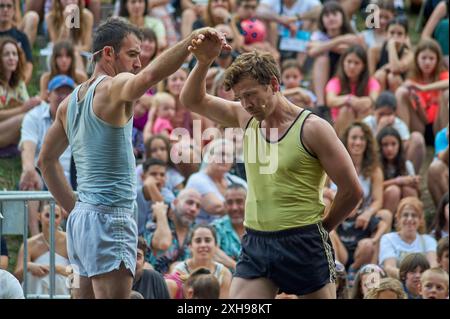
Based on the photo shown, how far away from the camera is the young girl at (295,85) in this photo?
11.9m

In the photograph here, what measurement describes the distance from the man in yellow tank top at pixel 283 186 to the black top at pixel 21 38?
590cm

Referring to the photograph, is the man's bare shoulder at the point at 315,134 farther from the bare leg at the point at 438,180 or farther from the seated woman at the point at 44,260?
the bare leg at the point at 438,180

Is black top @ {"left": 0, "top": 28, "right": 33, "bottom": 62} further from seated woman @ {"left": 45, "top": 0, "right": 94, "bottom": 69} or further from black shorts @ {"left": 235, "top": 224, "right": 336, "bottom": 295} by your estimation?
black shorts @ {"left": 235, "top": 224, "right": 336, "bottom": 295}

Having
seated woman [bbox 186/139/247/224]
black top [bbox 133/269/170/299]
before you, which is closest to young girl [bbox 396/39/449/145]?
seated woman [bbox 186/139/247/224]

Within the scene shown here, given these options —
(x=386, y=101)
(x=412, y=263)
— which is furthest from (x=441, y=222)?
(x=386, y=101)

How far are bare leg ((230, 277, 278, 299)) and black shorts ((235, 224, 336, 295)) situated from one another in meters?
0.02

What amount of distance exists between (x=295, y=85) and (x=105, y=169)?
6.01 metres

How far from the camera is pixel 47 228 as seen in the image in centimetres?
899

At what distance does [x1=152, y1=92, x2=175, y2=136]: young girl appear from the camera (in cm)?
1155

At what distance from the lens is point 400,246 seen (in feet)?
35.1

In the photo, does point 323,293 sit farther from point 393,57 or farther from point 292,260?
point 393,57

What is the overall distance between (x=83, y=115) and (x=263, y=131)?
91 centimetres

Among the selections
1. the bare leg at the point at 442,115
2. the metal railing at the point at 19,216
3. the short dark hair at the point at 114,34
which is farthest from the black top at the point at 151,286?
the bare leg at the point at 442,115

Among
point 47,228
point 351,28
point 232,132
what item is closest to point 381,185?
point 232,132
